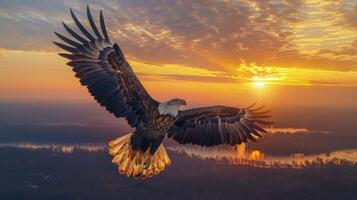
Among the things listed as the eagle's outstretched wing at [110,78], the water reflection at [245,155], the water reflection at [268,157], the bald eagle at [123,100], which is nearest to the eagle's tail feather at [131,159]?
the bald eagle at [123,100]

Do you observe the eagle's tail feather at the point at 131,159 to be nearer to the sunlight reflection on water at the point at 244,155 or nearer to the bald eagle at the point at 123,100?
the bald eagle at the point at 123,100

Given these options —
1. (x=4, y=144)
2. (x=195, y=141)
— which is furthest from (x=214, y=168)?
(x=195, y=141)

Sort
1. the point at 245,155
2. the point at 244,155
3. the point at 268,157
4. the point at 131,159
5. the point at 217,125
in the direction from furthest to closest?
1. the point at 245,155
2. the point at 244,155
3. the point at 268,157
4. the point at 217,125
5. the point at 131,159

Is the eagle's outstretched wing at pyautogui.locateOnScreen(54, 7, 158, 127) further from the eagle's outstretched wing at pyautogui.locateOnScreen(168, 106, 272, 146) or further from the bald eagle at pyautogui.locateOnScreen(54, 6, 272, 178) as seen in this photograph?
the eagle's outstretched wing at pyautogui.locateOnScreen(168, 106, 272, 146)

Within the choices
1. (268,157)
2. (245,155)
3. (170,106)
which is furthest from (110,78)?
(245,155)

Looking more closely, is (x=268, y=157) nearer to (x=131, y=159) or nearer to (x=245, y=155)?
(x=245, y=155)

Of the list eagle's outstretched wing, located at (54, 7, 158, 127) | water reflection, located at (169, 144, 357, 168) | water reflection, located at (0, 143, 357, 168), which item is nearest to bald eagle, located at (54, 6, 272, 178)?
eagle's outstretched wing, located at (54, 7, 158, 127)

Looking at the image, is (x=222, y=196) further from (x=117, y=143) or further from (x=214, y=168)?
(x=117, y=143)

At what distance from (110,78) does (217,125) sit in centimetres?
290

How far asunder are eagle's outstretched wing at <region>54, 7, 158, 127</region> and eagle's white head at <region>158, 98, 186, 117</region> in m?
0.17

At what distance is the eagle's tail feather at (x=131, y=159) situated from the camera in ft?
26.6

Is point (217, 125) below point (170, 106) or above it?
below

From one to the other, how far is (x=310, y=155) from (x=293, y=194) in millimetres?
43901

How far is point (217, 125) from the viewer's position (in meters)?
9.25
